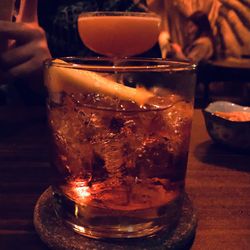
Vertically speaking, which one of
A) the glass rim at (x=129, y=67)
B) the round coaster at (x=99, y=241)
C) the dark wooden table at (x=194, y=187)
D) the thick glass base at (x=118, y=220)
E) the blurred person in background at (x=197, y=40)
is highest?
the glass rim at (x=129, y=67)

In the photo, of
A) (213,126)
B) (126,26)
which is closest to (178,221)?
(213,126)

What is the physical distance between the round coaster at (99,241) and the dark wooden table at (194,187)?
0.04ft

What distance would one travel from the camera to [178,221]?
52 centimetres

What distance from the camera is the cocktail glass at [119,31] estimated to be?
35.8 inches

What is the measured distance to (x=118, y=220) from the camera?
0.45 metres

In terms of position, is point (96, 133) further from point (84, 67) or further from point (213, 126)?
point (213, 126)

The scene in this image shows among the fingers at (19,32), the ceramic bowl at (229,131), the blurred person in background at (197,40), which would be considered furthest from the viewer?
the blurred person in background at (197,40)

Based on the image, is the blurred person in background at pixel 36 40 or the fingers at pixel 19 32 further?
the blurred person in background at pixel 36 40

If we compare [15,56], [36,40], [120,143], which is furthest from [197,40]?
[120,143]

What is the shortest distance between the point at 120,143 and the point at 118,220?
9 centimetres

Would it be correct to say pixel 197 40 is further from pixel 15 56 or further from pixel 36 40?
pixel 15 56

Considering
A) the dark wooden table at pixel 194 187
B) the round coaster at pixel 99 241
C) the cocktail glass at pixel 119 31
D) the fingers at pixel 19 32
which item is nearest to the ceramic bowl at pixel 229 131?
the dark wooden table at pixel 194 187

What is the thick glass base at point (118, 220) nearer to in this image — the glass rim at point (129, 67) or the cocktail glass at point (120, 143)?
the cocktail glass at point (120, 143)

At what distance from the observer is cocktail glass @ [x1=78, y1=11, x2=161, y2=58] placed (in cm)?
91
